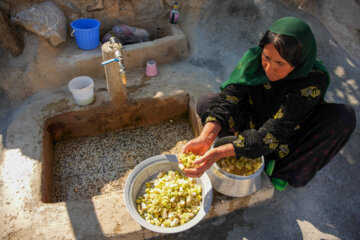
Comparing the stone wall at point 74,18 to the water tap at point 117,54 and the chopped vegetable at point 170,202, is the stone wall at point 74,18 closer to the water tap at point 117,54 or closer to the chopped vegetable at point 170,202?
the water tap at point 117,54

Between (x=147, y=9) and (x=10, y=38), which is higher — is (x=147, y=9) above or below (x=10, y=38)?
above

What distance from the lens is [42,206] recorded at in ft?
7.70

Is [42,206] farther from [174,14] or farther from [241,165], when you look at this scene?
[174,14]

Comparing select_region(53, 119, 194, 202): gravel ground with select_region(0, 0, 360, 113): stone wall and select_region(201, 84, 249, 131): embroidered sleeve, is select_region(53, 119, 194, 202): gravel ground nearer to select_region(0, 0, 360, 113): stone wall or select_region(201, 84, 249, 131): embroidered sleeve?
select_region(0, 0, 360, 113): stone wall

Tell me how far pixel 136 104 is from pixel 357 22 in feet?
10.4

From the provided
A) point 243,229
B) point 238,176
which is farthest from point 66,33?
point 243,229

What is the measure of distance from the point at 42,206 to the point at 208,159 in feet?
4.76

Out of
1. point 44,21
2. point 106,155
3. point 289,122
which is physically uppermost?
point 289,122

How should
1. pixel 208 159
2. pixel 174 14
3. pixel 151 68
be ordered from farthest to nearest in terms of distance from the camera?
pixel 174 14
pixel 151 68
pixel 208 159

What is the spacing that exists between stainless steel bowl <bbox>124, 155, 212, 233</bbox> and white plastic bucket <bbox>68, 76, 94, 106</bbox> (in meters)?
1.27

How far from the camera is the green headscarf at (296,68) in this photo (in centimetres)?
185

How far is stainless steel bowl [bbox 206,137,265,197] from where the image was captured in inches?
85.3

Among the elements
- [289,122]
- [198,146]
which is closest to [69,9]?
[198,146]

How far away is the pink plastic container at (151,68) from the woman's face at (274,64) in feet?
6.20
